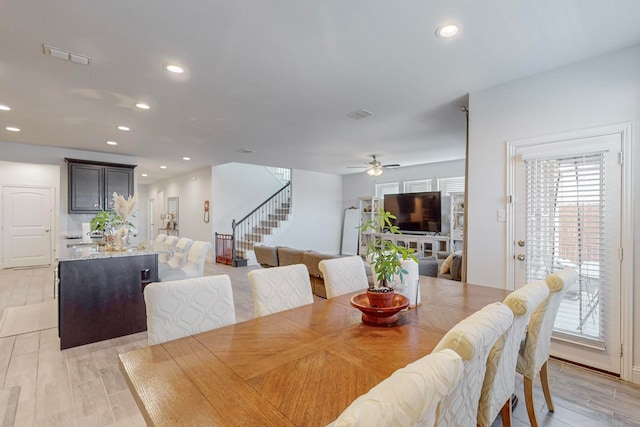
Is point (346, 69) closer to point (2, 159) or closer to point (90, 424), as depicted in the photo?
point (90, 424)

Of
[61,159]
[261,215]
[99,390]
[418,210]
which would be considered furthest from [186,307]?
[261,215]

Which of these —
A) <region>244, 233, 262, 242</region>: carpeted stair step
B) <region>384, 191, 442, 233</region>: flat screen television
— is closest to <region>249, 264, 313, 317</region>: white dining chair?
<region>384, 191, 442, 233</region>: flat screen television

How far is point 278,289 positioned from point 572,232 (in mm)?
2600

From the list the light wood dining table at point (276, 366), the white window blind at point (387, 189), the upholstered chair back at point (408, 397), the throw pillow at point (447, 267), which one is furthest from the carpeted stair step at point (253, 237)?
the upholstered chair back at point (408, 397)

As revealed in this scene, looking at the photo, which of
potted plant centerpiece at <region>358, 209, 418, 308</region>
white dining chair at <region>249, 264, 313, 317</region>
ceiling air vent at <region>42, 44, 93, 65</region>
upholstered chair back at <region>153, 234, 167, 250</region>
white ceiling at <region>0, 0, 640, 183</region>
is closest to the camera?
potted plant centerpiece at <region>358, 209, 418, 308</region>

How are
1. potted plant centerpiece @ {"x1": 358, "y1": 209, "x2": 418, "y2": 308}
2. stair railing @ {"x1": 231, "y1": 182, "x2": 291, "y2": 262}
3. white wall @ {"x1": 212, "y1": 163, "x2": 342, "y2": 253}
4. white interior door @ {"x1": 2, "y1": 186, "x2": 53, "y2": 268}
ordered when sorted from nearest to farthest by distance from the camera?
1. potted plant centerpiece @ {"x1": 358, "y1": 209, "x2": 418, "y2": 308}
2. white interior door @ {"x1": 2, "y1": 186, "x2": 53, "y2": 268}
3. white wall @ {"x1": 212, "y1": 163, "x2": 342, "y2": 253}
4. stair railing @ {"x1": 231, "y1": 182, "x2": 291, "y2": 262}

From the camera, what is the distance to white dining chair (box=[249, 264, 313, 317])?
1896 millimetres

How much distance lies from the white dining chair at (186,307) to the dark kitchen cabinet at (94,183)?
17.7ft

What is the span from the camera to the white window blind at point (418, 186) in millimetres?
7938

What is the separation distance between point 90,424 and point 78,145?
567 cm

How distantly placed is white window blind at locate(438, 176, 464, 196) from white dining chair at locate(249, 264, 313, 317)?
611 centimetres

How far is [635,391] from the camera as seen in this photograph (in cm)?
225

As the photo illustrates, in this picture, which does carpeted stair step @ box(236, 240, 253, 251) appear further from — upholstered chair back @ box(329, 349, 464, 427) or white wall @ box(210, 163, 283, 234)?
upholstered chair back @ box(329, 349, 464, 427)

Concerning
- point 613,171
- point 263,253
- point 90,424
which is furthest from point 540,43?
point 263,253
